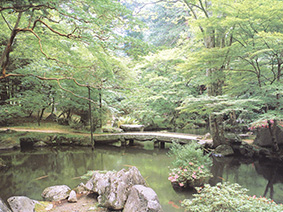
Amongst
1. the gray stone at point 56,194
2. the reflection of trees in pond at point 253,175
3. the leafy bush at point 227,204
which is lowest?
the reflection of trees in pond at point 253,175

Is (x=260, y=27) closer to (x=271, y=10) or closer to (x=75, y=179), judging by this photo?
(x=271, y=10)

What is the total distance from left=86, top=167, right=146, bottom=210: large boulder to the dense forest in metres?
2.29

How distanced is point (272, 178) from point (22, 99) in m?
9.65

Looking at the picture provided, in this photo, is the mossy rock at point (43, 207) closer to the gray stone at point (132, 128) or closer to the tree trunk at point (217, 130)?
the tree trunk at point (217, 130)

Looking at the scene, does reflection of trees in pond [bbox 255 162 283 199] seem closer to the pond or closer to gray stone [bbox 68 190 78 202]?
→ the pond

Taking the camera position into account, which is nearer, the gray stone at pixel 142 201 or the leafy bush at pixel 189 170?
the gray stone at pixel 142 201

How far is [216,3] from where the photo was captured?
5.47 metres

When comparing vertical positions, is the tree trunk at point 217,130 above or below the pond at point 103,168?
above

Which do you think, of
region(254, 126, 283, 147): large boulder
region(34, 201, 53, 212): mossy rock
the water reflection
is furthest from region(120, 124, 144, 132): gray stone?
region(34, 201, 53, 212): mossy rock

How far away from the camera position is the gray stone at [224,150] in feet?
22.9

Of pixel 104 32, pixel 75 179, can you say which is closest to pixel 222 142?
pixel 75 179

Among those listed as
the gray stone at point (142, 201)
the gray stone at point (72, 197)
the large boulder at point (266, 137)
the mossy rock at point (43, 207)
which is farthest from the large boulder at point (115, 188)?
the large boulder at point (266, 137)

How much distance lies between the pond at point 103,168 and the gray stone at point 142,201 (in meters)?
0.86

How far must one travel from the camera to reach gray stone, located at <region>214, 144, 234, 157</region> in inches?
275
